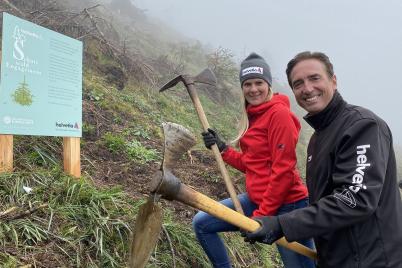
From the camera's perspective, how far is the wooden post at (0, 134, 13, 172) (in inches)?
148

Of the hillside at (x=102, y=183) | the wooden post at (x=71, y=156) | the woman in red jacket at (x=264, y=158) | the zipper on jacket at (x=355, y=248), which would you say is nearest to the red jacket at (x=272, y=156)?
the woman in red jacket at (x=264, y=158)

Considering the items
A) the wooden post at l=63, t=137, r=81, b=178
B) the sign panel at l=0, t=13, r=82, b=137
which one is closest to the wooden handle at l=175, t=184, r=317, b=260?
the sign panel at l=0, t=13, r=82, b=137

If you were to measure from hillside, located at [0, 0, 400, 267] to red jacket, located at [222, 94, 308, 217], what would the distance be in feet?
3.71

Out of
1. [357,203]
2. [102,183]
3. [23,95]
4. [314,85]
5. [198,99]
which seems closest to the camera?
[357,203]

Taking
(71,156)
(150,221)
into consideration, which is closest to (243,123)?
(150,221)

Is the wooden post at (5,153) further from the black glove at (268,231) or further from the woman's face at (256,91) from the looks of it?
the black glove at (268,231)

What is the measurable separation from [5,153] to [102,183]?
1.21 meters

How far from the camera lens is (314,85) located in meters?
2.39

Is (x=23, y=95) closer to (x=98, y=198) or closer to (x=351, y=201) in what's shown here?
(x=98, y=198)

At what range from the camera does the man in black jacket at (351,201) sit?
195 cm

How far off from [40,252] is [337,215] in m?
2.17

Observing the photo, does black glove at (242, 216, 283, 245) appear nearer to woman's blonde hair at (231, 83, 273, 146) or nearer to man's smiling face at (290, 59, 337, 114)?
man's smiling face at (290, 59, 337, 114)

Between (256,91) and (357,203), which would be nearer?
(357,203)

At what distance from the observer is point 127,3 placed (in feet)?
92.9
